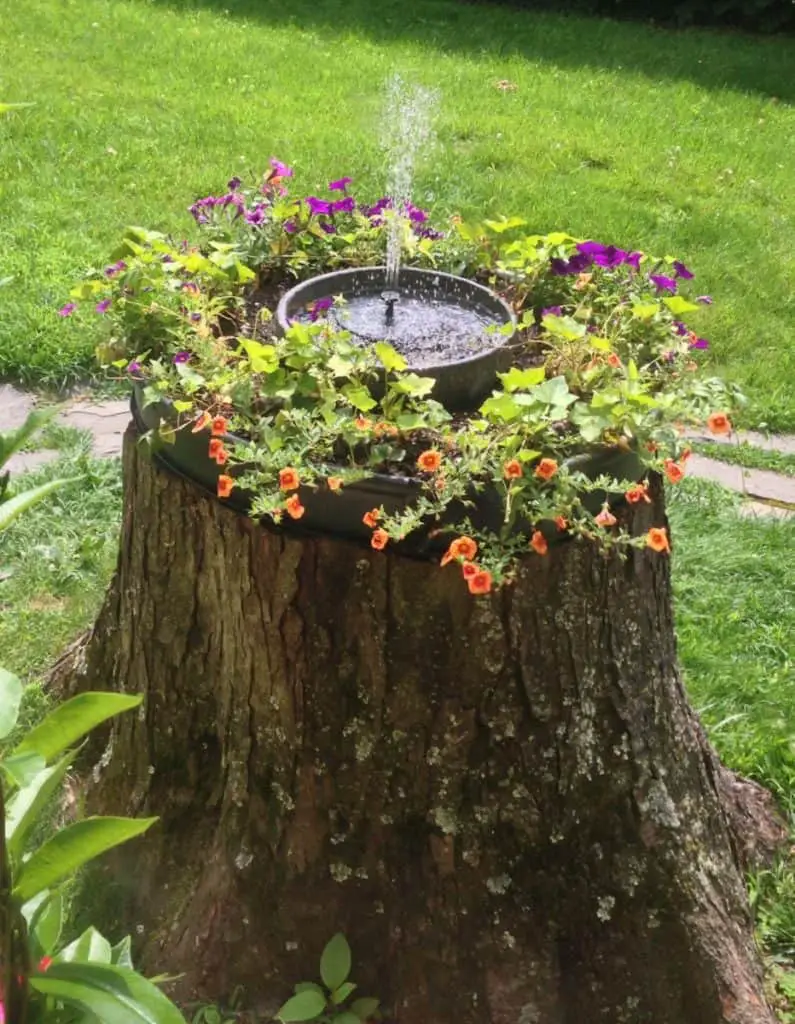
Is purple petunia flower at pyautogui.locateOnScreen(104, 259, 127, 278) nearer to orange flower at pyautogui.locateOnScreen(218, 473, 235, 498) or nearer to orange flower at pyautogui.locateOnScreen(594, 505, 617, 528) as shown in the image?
orange flower at pyautogui.locateOnScreen(218, 473, 235, 498)

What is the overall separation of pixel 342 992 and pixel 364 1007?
0.06 meters

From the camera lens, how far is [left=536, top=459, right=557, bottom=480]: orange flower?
150 cm

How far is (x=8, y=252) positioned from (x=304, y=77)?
3304 mm

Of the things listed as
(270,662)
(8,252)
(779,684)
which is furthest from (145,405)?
(8,252)

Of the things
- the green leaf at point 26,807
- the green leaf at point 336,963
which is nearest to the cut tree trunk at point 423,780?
the green leaf at point 336,963

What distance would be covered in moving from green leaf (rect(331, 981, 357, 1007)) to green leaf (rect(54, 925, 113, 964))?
40 cm

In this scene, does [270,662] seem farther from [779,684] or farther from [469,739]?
[779,684]

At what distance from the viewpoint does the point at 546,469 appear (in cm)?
151

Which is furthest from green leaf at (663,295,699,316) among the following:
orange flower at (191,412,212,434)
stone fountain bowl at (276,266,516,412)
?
orange flower at (191,412,212,434)

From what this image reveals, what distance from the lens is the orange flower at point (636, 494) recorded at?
1.59 meters

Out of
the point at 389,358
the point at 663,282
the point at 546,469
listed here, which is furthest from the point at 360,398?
the point at 663,282

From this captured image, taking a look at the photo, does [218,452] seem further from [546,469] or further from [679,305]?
[679,305]

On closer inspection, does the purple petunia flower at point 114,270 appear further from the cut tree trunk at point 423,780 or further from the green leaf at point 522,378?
the green leaf at point 522,378

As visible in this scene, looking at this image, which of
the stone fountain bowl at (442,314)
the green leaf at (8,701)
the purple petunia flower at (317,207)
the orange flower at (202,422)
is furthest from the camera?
the purple petunia flower at (317,207)
